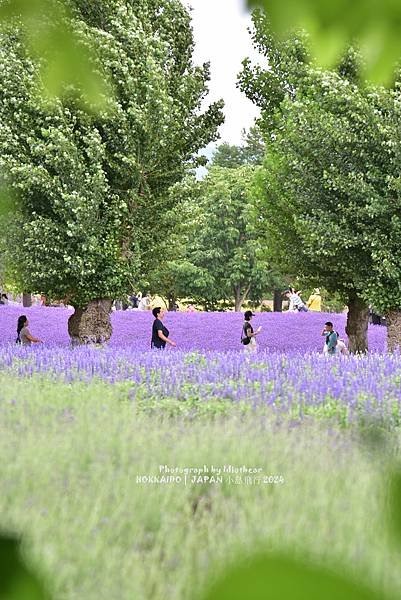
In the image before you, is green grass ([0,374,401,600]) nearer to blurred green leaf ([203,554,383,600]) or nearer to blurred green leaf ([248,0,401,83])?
blurred green leaf ([248,0,401,83])

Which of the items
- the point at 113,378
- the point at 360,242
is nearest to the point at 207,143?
the point at 360,242

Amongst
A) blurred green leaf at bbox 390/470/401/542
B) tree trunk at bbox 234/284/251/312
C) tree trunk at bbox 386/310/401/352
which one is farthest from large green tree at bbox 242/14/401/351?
tree trunk at bbox 234/284/251/312

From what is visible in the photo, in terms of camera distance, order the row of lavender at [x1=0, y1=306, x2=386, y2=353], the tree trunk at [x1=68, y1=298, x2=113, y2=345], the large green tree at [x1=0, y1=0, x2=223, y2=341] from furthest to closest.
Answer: the row of lavender at [x1=0, y1=306, x2=386, y2=353]
the tree trunk at [x1=68, y1=298, x2=113, y2=345]
the large green tree at [x1=0, y1=0, x2=223, y2=341]

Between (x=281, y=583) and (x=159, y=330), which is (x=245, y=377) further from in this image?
(x=281, y=583)

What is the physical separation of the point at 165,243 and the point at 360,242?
6.00 meters

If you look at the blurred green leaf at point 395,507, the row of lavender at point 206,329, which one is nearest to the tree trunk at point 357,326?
the row of lavender at point 206,329

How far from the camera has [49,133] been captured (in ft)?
58.1

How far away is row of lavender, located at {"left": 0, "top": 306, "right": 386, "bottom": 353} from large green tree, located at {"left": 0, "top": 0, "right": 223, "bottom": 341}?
571 cm

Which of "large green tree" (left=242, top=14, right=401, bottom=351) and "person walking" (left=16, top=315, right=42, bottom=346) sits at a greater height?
"large green tree" (left=242, top=14, right=401, bottom=351)

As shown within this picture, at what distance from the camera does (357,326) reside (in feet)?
74.6

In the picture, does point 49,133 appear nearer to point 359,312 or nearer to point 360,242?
point 360,242

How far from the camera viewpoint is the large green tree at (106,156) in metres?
18.1

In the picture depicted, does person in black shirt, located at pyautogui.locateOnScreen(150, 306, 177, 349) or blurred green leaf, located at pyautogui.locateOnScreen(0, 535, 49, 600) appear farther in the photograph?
person in black shirt, located at pyautogui.locateOnScreen(150, 306, 177, 349)

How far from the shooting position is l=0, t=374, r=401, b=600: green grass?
4.16m
